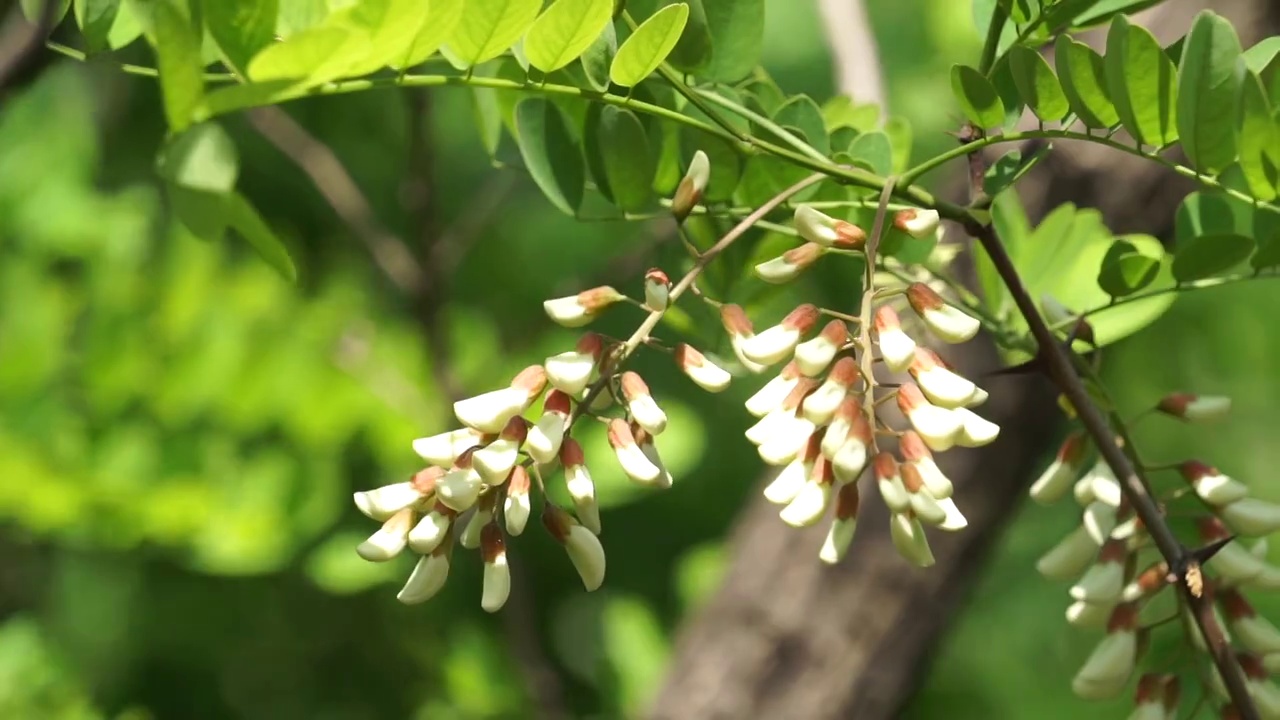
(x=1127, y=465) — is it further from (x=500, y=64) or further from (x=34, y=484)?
(x=34, y=484)

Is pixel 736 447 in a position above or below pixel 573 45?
below

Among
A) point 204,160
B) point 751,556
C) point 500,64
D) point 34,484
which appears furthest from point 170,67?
point 751,556

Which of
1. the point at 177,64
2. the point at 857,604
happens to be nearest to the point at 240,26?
the point at 177,64

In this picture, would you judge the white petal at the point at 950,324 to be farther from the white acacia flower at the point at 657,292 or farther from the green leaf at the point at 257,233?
the green leaf at the point at 257,233

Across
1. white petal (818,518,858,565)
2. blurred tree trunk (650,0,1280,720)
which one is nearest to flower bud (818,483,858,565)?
white petal (818,518,858,565)

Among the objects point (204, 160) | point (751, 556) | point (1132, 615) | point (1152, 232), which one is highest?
point (204, 160)

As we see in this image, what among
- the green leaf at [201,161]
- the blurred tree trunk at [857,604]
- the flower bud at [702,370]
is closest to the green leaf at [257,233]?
the green leaf at [201,161]
